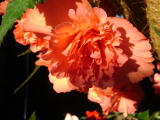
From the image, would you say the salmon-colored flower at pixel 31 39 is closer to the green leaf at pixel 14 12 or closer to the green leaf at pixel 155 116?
the green leaf at pixel 14 12

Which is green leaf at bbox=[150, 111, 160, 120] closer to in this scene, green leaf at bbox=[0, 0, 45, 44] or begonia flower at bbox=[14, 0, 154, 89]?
begonia flower at bbox=[14, 0, 154, 89]

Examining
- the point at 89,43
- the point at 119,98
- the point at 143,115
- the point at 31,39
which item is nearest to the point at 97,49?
the point at 89,43

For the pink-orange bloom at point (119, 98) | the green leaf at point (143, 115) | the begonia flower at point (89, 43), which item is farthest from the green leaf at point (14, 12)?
the green leaf at point (143, 115)

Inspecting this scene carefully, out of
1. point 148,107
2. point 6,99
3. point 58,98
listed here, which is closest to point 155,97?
point 148,107

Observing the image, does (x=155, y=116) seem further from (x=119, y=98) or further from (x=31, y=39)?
(x=31, y=39)

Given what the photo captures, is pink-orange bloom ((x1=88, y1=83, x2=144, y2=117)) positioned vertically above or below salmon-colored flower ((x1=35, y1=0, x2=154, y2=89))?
below

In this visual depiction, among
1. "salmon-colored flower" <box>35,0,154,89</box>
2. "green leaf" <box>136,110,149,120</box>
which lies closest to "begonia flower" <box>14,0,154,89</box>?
"salmon-colored flower" <box>35,0,154,89</box>
